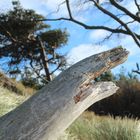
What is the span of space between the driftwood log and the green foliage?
27.8 m

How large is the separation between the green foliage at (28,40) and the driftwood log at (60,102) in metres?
27.8

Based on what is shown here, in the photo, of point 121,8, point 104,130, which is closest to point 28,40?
point 121,8

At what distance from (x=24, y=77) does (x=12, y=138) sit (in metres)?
30.3

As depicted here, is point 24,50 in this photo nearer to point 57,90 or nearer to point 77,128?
point 77,128

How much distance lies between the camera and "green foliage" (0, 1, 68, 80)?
3359cm

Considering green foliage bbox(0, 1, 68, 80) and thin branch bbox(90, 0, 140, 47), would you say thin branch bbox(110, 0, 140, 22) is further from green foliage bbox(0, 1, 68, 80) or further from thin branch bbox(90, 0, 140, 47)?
green foliage bbox(0, 1, 68, 80)

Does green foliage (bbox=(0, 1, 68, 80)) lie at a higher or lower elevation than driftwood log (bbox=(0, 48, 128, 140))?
higher

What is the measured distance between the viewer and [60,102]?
15.6 feet

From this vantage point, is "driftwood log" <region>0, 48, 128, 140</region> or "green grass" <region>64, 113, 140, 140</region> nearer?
"driftwood log" <region>0, 48, 128, 140</region>

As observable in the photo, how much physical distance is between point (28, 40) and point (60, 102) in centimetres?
2970

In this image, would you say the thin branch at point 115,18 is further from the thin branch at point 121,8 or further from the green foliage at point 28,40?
the green foliage at point 28,40

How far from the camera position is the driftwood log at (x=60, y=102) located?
4.61 metres

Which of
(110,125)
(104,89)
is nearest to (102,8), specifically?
(110,125)

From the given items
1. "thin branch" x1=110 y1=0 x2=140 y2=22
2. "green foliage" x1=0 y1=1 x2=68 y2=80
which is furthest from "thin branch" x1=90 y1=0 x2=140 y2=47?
"green foliage" x1=0 y1=1 x2=68 y2=80
